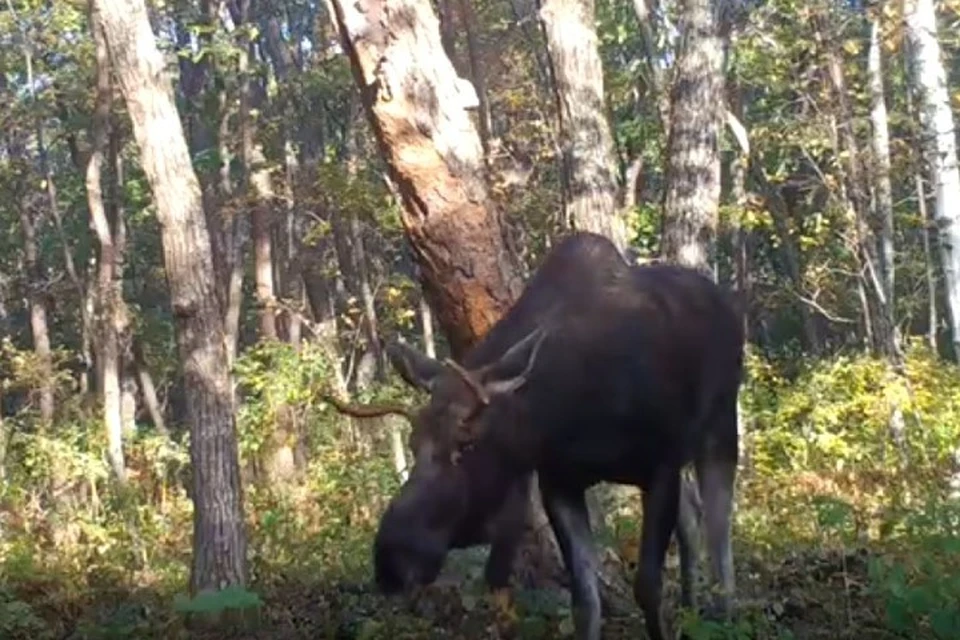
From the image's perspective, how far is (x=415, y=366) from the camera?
6641 mm

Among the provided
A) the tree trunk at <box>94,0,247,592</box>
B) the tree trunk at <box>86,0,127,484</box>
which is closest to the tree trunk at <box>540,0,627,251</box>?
the tree trunk at <box>94,0,247,592</box>

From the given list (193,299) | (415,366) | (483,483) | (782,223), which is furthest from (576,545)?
(782,223)

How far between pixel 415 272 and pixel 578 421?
1375 cm

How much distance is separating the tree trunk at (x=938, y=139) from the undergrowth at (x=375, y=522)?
158 cm

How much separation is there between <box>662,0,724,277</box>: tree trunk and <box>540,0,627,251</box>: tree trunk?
2.57 ft

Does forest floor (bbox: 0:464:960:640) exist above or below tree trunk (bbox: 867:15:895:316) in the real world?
below

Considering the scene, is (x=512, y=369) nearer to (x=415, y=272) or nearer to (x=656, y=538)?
(x=656, y=538)

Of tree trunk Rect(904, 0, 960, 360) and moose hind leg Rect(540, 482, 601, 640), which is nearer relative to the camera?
moose hind leg Rect(540, 482, 601, 640)

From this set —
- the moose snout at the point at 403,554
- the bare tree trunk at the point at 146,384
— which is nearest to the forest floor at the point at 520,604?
the moose snout at the point at 403,554

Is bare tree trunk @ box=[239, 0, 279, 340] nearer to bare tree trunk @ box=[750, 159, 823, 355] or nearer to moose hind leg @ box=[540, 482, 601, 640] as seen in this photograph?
bare tree trunk @ box=[750, 159, 823, 355]

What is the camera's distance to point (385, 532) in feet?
19.1

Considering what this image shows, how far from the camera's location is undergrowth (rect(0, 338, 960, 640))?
7262 millimetres

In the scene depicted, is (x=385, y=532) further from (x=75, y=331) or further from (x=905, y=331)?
(x=75, y=331)

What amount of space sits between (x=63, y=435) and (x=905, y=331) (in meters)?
16.0
